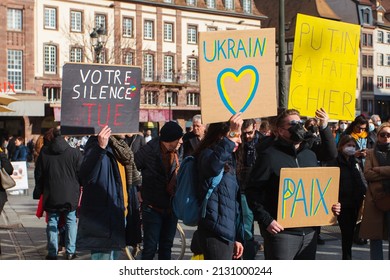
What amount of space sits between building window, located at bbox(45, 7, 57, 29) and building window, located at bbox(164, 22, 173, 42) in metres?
9.28

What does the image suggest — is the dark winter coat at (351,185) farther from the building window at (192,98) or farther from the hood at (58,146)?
the building window at (192,98)

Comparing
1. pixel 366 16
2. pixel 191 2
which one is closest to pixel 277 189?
pixel 191 2

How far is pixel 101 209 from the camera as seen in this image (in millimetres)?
5734

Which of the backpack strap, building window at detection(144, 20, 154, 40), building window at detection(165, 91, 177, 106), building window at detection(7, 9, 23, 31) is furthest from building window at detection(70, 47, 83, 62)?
the backpack strap

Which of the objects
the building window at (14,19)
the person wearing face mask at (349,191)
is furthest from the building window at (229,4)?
the person wearing face mask at (349,191)

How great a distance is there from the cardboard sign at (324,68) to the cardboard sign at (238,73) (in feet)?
2.32

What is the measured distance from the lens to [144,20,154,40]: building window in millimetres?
51469

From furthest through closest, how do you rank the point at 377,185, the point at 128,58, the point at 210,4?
the point at 210,4 < the point at 128,58 < the point at 377,185

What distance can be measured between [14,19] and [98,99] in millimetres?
40671

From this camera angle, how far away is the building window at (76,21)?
4756 cm

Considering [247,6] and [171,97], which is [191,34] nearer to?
[171,97]

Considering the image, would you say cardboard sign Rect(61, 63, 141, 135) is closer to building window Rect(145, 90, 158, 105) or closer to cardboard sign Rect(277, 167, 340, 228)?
cardboard sign Rect(277, 167, 340, 228)

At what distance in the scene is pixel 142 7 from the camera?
51.0 meters
